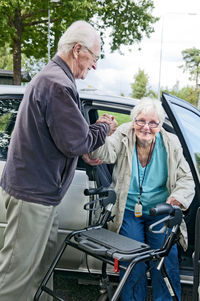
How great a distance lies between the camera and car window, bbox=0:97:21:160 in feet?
10.2

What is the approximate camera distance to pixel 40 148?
7.10 feet

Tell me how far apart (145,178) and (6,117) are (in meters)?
1.29

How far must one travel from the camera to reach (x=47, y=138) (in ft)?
7.06

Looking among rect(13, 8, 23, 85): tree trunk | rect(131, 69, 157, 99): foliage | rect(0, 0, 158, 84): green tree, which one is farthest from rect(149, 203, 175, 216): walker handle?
rect(131, 69, 157, 99): foliage

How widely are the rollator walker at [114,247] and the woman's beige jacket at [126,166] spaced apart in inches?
5.1

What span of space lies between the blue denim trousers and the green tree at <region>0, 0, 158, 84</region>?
1124 centimetres

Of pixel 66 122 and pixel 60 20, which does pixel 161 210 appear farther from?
pixel 60 20

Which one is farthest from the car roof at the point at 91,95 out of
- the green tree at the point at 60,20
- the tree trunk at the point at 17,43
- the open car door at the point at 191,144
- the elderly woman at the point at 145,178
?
the tree trunk at the point at 17,43

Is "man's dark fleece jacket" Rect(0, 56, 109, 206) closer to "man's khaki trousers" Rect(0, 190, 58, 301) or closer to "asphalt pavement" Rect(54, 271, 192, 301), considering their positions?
"man's khaki trousers" Rect(0, 190, 58, 301)

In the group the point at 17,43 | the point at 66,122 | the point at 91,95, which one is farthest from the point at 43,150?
the point at 17,43

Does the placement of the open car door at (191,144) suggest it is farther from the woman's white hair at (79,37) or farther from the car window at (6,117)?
the car window at (6,117)

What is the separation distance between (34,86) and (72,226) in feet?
4.08

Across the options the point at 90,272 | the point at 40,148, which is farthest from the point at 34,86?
the point at 90,272

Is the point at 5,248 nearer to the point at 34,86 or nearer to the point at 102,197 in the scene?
the point at 102,197
